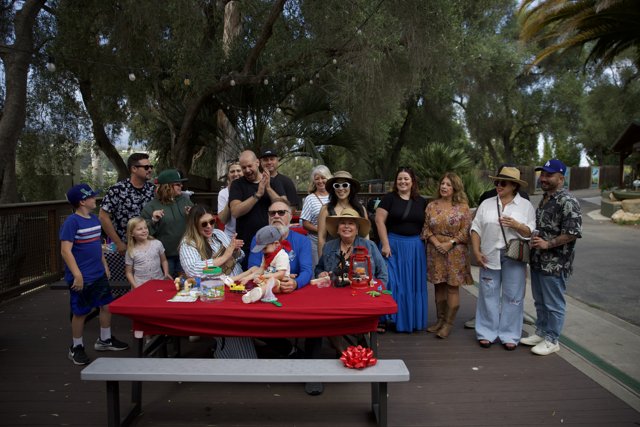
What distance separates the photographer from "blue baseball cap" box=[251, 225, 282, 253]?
3334 millimetres

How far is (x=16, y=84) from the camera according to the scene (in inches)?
314

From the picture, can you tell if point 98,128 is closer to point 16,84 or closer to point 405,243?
point 16,84

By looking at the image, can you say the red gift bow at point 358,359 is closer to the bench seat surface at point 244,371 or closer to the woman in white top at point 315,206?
the bench seat surface at point 244,371

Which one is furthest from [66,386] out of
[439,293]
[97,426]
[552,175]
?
[552,175]

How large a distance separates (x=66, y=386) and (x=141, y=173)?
1.89 metres

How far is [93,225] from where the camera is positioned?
3916 millimetres

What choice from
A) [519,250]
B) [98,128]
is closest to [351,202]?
[519,250]

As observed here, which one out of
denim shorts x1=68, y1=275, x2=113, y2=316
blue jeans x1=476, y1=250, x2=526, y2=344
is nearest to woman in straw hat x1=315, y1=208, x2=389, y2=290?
blue jeans x1=476, y1=250, x2=526, y2=344

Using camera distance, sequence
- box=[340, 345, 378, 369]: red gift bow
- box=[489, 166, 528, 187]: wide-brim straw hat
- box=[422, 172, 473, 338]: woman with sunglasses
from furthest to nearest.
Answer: box=[422, 172, 473, 338]: woman with sunglasses
box=[489, 166, 528, 187]: wide-brim straw hat
box=[340, 345, 378, 369]: red gift bow

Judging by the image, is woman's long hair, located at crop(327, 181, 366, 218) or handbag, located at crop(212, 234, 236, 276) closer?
handbag, located at crop(212, 234, 236, 276)

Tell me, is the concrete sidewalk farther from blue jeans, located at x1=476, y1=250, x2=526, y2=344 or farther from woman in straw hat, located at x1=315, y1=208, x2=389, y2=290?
woman in straw hat, located at x1=315, y1=208, x2=389, y2=290

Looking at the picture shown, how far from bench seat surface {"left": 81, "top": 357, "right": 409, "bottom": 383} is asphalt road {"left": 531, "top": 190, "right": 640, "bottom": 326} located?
13.2ft

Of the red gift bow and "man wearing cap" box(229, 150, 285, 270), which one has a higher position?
"man wearing cap" box(229, 150, 285, 270)

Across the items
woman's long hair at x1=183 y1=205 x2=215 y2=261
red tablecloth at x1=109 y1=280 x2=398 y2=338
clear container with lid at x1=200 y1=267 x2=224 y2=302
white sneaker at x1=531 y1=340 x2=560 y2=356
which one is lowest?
white sneaker at x1=531 y1=340 x2=560 y2=356
